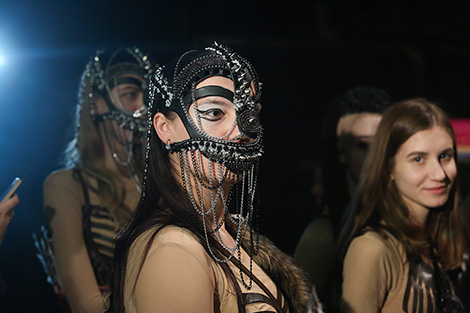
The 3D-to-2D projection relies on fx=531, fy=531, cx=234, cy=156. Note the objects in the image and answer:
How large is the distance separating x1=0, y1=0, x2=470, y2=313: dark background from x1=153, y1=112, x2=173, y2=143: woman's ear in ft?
3.45

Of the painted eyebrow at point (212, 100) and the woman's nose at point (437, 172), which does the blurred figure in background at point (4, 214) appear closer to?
the painted eyebrow at point (212, 100)

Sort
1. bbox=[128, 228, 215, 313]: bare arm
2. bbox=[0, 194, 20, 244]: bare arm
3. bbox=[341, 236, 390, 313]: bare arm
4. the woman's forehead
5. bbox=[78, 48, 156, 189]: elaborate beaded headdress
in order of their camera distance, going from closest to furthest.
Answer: bbox=[128, 228, 215, 313]: bare arm
the woman's forehead
bbox=[0, 194, 20, 244]: bare arm
bbox=[341, 236, 390, 313]: bare arm
bbox=[78, 48, 156, 189]: elaborate beaded headdress

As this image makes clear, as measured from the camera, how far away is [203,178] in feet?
5.56

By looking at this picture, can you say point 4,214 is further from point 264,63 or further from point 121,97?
point 264,63

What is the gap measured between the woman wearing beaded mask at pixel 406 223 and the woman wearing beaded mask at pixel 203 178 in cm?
54

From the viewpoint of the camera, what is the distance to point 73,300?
8.07 feet

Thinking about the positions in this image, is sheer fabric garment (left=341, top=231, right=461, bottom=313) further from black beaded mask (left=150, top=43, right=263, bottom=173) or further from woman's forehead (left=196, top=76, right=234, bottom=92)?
woman's forehead (left=196, top=76, right=234, bottom=92)

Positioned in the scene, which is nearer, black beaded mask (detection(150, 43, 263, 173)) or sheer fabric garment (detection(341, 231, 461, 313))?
black beaded mask (detection(150, 43, 263, 173))

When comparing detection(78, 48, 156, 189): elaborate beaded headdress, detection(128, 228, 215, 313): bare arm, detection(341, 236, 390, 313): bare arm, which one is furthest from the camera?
detection(78, 48, 156, 189): elaborate beaded headdress

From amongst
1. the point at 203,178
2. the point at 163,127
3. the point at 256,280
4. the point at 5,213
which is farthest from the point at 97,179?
the point at 256,280

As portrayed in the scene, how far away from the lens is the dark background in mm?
2861

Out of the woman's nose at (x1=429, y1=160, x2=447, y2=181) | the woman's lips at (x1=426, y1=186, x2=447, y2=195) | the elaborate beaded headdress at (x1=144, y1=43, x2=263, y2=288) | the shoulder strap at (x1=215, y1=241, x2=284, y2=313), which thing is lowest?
the shoulder strap at (x1=215, y1=241, x2=284, y2=313)

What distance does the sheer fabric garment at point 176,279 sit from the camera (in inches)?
55.6

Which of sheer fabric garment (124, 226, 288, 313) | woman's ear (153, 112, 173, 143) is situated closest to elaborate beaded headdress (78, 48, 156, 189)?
woman's ear (153, 112, 173, 143)
